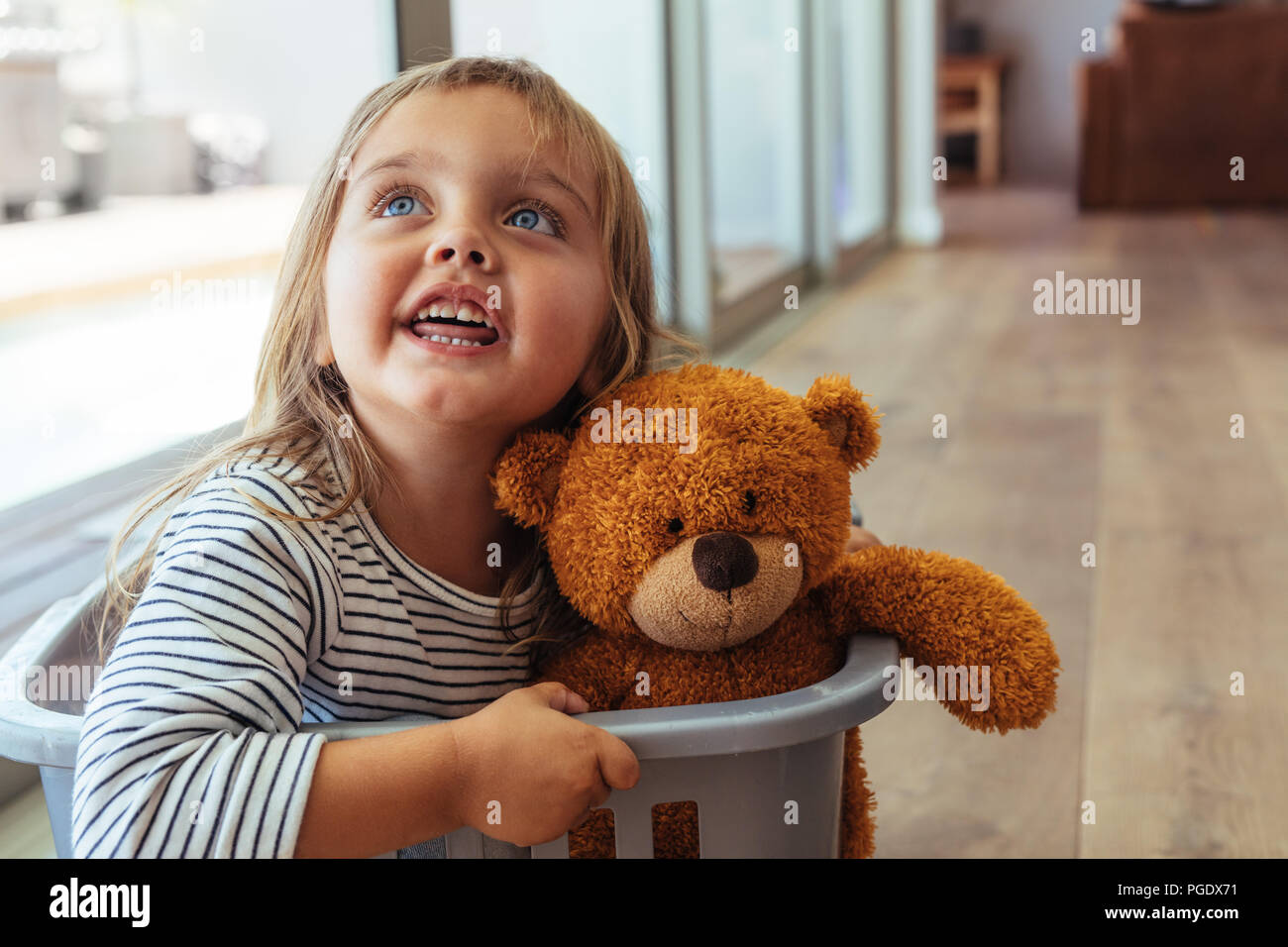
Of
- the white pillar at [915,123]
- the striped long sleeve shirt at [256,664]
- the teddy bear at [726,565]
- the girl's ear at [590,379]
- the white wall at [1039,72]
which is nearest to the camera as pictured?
the striped long sleeve shirt at [256,664]

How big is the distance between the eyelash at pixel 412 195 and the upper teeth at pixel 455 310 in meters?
0.07

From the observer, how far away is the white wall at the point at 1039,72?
7.05m

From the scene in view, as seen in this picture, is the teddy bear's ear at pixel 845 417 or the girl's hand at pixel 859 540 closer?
the teddy bear's ear at pixel 845 417

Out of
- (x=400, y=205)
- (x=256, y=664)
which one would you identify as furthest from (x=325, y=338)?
(x=256, y=664)

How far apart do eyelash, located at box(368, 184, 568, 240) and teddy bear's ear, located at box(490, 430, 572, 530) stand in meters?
0.12

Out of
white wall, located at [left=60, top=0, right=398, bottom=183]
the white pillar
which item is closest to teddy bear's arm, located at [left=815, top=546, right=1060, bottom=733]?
white wall, located at [left=60, top=0, right=398, bottom=183]

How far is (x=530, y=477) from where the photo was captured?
685 mm

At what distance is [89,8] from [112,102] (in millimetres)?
98

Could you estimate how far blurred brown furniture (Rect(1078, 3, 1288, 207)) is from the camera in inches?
212

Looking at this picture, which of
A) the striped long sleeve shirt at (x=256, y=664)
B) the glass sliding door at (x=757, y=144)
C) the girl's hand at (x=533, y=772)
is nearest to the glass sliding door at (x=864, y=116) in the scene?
the glass sliding door at (x=757, y=144)

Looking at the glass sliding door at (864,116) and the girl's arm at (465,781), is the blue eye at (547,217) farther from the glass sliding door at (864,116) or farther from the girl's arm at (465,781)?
the glass sliding door at (864,116)

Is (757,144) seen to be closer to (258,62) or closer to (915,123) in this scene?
(915,123)

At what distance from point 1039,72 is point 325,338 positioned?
23.4 feet

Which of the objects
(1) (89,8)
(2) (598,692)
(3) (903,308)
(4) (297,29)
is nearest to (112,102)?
(1) (89,8)
